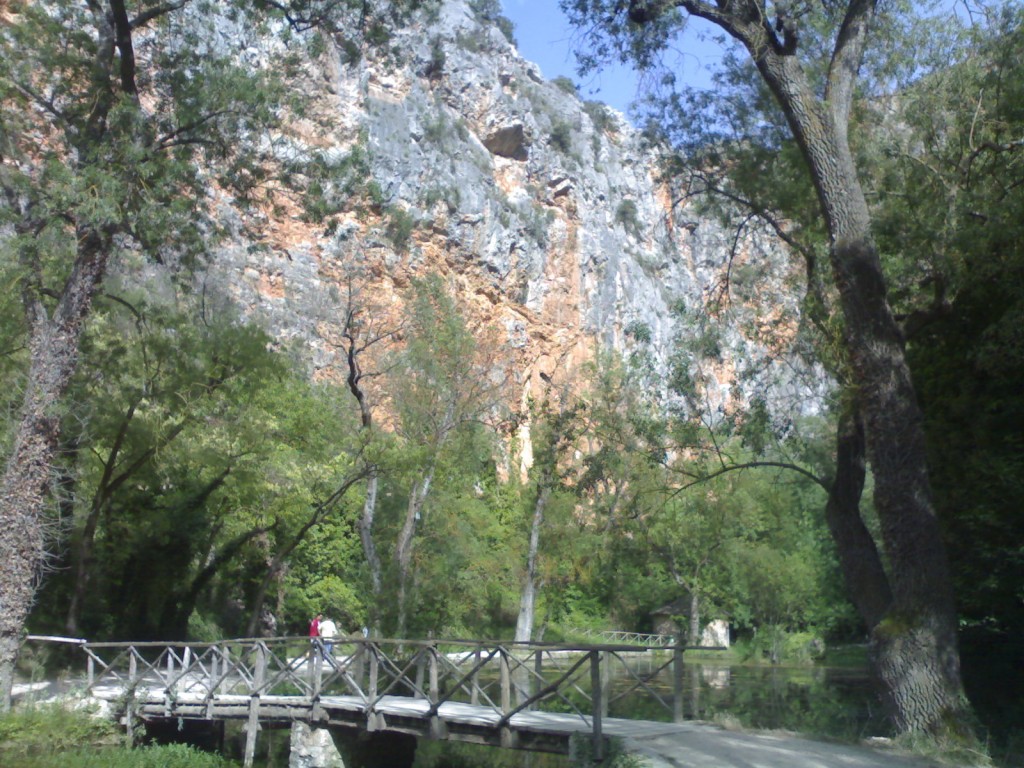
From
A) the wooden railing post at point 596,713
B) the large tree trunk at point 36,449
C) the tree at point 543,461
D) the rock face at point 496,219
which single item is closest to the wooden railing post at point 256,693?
the large tree trunk at point 36,449

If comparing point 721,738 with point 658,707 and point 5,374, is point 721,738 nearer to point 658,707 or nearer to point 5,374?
point 658,707

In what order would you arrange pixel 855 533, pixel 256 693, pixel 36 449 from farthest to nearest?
pixel 256 693 → pixel 36 449 → pixel 855 533

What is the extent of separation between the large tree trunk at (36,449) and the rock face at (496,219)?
28021mm

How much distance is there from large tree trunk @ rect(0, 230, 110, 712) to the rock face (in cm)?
2802

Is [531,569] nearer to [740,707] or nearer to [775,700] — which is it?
[775,700]

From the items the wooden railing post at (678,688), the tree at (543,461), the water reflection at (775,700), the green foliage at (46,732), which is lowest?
the green foliage at (46,732)

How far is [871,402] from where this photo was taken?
10.6 meters

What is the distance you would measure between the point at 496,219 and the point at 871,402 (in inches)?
2120

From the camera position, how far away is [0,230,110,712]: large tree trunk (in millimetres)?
12758

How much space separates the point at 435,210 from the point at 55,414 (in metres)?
45.6

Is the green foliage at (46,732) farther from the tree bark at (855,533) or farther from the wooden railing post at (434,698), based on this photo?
the tree bark at (855,533)

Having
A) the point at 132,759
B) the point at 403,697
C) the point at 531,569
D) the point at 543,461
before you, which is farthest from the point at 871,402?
the point at 531,569

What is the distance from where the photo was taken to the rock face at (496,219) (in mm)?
50406

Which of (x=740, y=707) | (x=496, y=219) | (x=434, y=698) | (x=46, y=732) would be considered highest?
(x=496, y=219)
